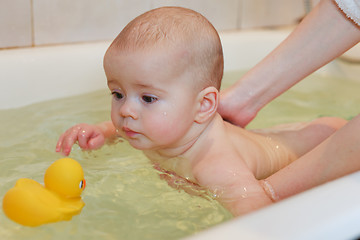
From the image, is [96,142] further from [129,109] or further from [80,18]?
[80,18]

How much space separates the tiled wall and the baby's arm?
0.58 m

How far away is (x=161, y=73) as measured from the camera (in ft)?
2.99

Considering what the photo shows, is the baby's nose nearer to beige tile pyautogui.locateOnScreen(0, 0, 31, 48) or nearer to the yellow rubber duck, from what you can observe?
the yellow rubber duck

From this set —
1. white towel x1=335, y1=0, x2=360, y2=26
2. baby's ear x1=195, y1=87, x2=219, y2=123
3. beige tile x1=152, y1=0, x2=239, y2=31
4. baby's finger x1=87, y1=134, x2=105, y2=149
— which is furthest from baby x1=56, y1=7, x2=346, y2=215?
beige tile x1=152, y1=0, x2=239, y2=31

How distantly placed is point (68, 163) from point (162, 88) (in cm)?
24

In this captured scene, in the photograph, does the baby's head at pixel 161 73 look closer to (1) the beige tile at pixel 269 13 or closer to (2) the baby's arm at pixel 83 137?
(2) the baby's arm at pixel 83 137

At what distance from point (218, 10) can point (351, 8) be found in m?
1.09

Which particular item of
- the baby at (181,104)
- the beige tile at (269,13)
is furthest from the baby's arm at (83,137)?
the beige tile at (269,13)

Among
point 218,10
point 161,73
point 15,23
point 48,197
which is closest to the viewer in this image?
point 48,197

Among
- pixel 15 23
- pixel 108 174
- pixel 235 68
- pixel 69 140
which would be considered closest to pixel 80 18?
pixel 15 23

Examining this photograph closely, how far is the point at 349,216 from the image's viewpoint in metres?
0.61

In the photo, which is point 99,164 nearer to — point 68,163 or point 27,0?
point 68,163

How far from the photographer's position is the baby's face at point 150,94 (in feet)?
2.98

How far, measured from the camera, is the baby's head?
91 cm
